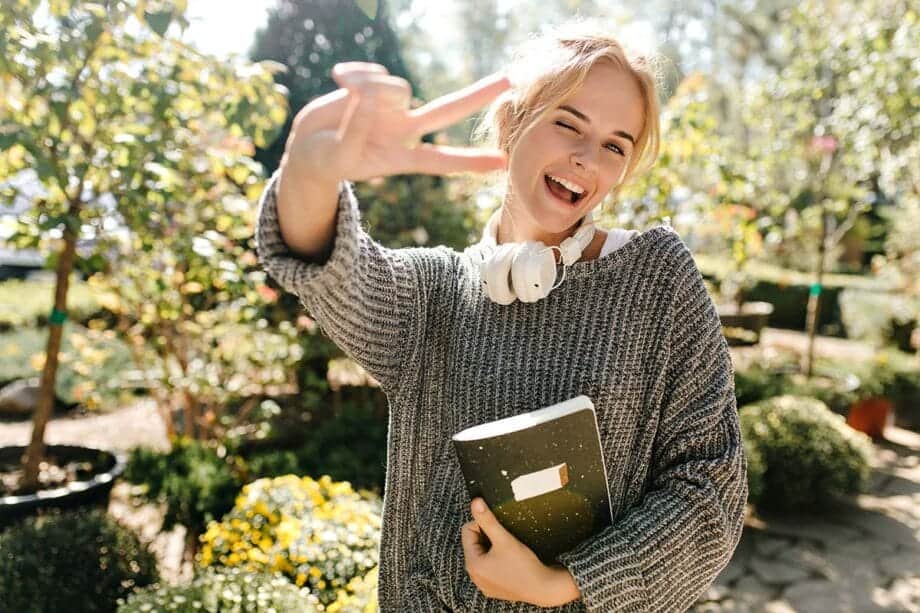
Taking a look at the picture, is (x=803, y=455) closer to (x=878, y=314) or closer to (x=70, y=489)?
(x=70, y=489)

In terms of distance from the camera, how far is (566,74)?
1.03 m

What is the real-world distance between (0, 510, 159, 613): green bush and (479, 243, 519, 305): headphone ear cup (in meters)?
2.13

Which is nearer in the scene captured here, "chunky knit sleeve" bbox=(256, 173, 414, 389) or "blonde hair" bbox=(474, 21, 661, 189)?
"chunky knit sleeve" bbox=(256, 173, 414, 389)

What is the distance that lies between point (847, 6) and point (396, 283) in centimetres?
656

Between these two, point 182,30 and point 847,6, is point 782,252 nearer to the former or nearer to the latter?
point 847,6

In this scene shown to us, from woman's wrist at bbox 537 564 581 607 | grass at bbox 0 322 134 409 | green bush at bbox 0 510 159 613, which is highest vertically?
woman's wrist at bbox 537 564 581 607

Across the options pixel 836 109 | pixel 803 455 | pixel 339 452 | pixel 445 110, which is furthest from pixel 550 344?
pixel 836 109

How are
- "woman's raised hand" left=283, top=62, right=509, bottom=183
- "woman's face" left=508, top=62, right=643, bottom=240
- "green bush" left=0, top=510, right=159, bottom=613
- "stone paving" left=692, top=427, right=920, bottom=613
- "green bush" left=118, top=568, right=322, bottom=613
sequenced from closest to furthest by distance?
"woman's raised hand" left=283, top=62, right=509, bottom=183
"woman's face" left=508, top=62, right=643, bottom=240
"green bush" left=118, top=568, right=322, bottom=613
"green bush" left=0, top=510, right=159, bottom=613
"stone paving" left=692, top=427, right=920, bottom=613

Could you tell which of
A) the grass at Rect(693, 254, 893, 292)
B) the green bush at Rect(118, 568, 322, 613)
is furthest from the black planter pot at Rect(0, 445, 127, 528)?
the grass at Rect(693, 254, 893, 292)

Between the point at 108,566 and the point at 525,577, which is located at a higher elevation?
the point at 525,577

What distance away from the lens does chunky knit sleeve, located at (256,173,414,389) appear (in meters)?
0.85

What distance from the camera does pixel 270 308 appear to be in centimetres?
482

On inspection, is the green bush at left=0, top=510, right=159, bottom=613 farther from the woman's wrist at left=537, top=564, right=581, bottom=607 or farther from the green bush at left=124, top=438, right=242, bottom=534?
the woman's wrist at left=537, top=564, right=581, bottom=607

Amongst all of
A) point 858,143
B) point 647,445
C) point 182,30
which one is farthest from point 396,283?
point 858,143
